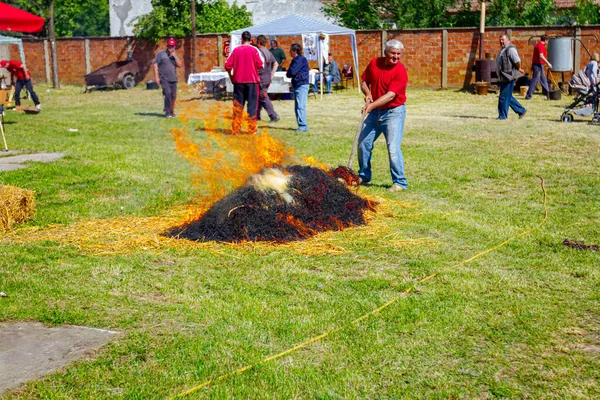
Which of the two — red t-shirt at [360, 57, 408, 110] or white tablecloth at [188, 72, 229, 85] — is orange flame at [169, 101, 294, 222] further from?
white tablecloth at [188, 72, 229, 85]

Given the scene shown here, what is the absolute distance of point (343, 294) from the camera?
539 cm

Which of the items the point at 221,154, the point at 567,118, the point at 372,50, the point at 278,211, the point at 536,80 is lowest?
the point at 278,211

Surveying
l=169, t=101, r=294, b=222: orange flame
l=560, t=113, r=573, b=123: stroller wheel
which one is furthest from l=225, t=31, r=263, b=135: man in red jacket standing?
l=560, t=113, r=573, b=123: stroller wheel

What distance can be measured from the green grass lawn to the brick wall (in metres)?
19.1

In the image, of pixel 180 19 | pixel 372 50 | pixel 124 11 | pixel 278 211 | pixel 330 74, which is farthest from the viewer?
Result: pixel 124 11

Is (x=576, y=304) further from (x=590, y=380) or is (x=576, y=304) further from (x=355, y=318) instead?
(x=355, y=318)

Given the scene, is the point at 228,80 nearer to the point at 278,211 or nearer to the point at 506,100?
the point at 506,100

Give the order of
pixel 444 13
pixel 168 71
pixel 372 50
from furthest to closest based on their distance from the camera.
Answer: pixel 444 13 < pixel 372 50 < pixel 168 71

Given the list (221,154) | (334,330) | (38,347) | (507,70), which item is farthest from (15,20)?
(507,70)

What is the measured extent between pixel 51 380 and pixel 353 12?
109 feet

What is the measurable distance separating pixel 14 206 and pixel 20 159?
5.03 m

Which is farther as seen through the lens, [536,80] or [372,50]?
[372,50]

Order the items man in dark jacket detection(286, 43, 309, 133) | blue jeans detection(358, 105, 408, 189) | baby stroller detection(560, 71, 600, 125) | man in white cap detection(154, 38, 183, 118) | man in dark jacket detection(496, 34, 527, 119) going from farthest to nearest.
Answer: man in white cap detection(154, 38, 183, 118) < man in dark jacket detection(496, 34, 527, 119) < baby stroller detection(560, 71, 600, 125) < man in dark jacket detection(286, 43, 309, 133) < blue jeans detection(358, 105, 408, 189)

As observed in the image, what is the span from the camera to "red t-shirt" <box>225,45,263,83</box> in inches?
597
